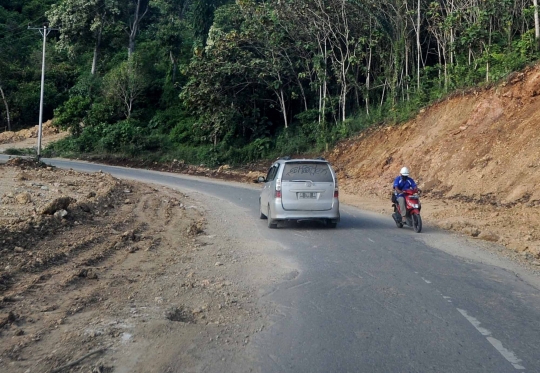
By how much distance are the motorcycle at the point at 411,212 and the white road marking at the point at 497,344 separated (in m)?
7.78

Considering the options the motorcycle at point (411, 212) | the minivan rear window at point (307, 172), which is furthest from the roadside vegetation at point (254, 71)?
the minivan rear window at point (307, 172)

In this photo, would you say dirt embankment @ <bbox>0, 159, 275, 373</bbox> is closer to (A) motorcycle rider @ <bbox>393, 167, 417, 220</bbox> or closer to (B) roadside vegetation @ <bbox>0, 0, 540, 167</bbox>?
(A) motorcycle rider @ <bbox>393, 167, 417, 220</bbox>

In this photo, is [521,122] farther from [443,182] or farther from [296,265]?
[296,265]

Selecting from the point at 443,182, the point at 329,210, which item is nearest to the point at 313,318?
the point at 329,210

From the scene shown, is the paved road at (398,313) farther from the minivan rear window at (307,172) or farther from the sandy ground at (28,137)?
the sandy ground at (28,137)

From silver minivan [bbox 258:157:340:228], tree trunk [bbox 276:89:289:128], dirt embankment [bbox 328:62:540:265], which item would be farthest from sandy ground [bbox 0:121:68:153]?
silver minivan [bbox 258:157:340:228]

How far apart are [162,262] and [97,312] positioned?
3719mm

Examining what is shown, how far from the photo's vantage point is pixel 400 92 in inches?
1380

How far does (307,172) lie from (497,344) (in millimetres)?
9691

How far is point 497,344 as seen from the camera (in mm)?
6871

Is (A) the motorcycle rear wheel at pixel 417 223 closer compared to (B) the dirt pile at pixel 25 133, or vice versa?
(A) the motorcycle rear wheel at pixel 417 223

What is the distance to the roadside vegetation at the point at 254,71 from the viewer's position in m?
30.7

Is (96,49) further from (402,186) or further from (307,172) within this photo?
(402,186)

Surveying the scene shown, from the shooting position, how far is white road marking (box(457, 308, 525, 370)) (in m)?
6.30
